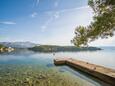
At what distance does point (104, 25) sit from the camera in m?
11.2

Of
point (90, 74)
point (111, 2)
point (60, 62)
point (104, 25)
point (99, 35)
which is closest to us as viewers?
point (111, 2)

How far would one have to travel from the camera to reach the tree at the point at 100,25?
10656 millimetres

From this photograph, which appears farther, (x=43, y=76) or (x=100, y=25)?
(x=43, y=76)

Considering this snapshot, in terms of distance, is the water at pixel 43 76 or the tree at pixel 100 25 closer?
the tree at pixel 100 25

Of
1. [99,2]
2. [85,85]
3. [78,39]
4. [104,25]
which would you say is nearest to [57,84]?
[85,85]

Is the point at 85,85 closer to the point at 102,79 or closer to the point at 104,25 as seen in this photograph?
the point at 102,79

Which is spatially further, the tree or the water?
the water

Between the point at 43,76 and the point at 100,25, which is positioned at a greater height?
the point at 100,25

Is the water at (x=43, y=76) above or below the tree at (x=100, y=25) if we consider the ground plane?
below

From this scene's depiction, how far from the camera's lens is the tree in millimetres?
10656

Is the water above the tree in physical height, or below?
below

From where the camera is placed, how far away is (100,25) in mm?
11391

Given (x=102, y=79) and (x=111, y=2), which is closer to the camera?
(x=111, y=2)

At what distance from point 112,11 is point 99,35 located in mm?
2884
